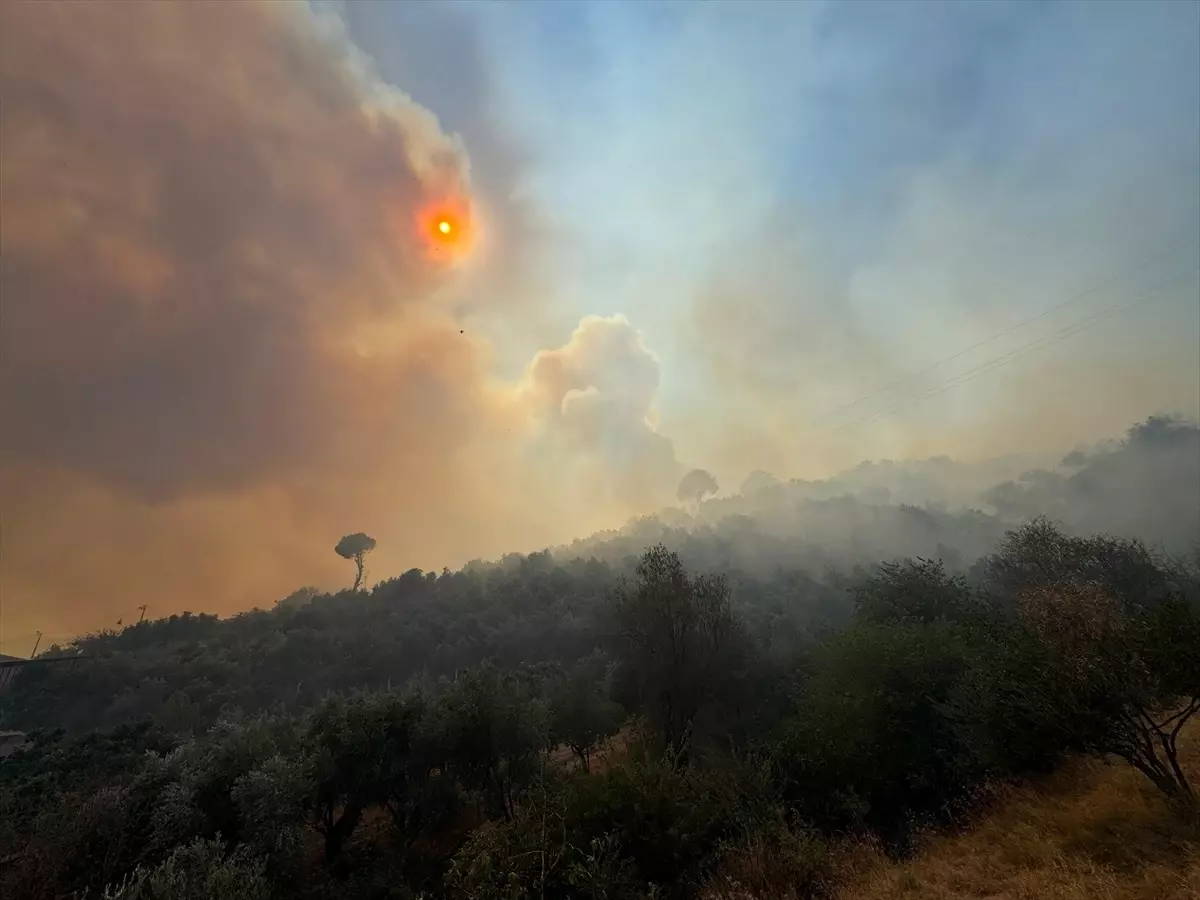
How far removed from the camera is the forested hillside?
17375 millimetres

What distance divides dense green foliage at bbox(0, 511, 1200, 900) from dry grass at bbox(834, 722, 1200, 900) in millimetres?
1340

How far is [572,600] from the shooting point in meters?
98.9

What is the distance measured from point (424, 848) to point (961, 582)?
52.4 metres

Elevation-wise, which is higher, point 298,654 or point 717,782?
point 298,654

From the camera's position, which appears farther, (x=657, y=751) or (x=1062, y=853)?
(x=657, y=751)

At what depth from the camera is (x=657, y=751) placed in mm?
37656

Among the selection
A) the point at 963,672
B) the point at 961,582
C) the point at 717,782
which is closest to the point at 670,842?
the point at 717,782

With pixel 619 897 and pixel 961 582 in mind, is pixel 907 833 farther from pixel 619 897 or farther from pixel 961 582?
pixel 961 582

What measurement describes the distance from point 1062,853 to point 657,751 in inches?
1015

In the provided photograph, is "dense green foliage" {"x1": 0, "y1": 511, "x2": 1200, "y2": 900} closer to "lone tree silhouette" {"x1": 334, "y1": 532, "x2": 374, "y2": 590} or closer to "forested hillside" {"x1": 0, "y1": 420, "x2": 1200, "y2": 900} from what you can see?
"forested hillside" {"x1": 0, "y1": 420, "x2": 1200, "y2": 900}

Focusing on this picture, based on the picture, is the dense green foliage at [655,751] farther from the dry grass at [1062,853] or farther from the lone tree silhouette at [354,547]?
the lone tree silhouette at [354,547]

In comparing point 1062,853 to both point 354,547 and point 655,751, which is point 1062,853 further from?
point 354,547

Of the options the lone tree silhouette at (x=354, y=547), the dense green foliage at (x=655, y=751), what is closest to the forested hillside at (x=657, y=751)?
the dense green foliage at (x=655, y=751)

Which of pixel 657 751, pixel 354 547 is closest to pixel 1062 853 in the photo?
pixel 657 751
